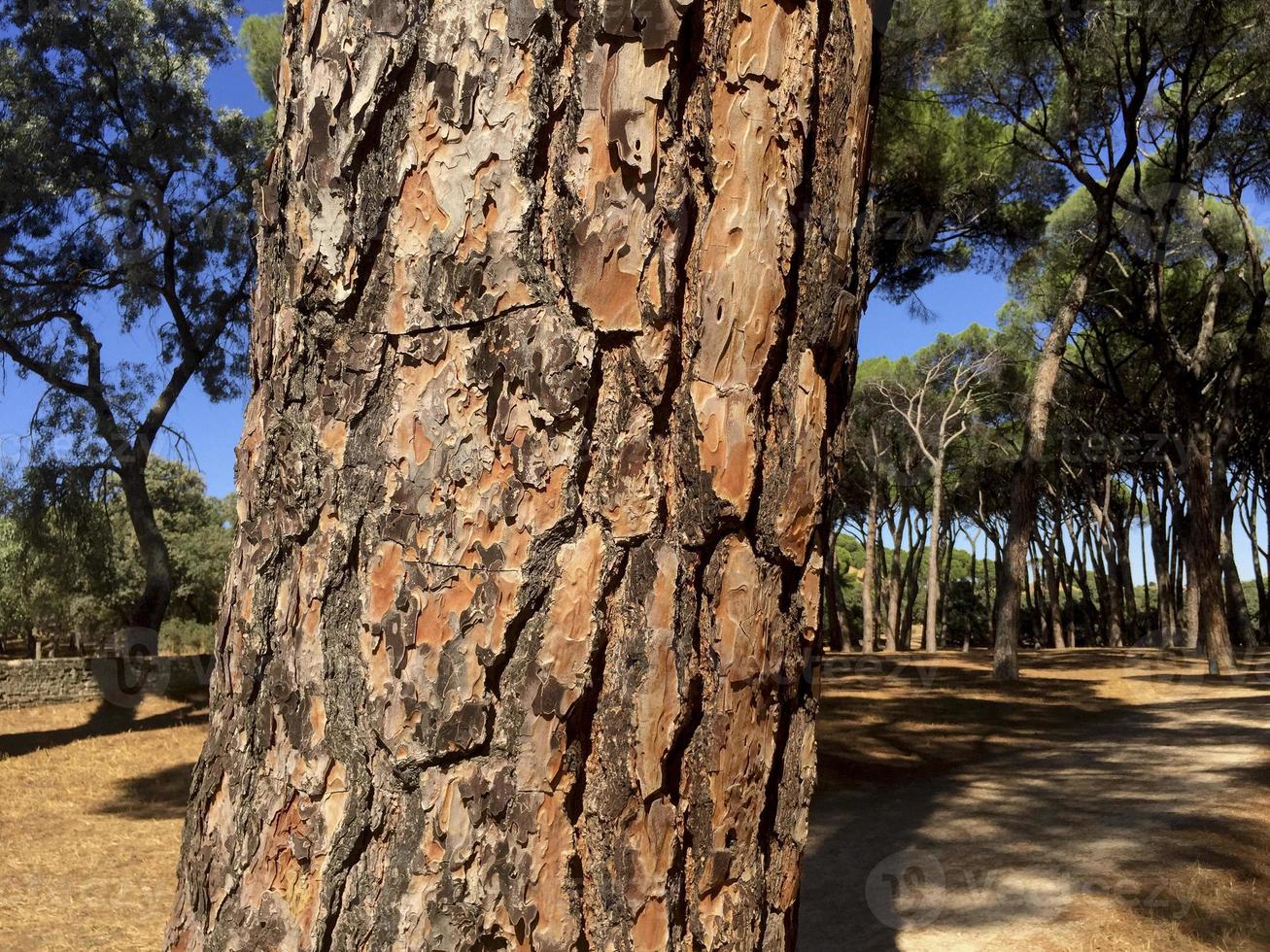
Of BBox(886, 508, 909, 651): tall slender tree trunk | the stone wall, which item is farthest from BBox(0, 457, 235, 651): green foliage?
BBox(886, 508, 909, 651): tall slender tree trunk

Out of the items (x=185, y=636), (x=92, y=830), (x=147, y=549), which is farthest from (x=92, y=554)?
(x=185, y=636)

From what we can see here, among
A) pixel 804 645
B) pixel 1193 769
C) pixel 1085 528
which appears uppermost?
pixel 1085 528

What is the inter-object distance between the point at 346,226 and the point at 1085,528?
2720 cm

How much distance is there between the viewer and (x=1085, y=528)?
25375mm

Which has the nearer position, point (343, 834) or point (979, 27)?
point (343, 834)

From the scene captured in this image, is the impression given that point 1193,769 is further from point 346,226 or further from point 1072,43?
point 1072,43

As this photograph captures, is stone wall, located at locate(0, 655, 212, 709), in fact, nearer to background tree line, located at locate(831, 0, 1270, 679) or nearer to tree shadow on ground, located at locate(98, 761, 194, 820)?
tree shadow on ground, located at locate(98, 761, 194, 820)

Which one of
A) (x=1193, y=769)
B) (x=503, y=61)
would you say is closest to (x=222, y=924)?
(x=503, y=61)

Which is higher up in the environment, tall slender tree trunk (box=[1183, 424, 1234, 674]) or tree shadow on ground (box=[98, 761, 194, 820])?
tall slender tree trunk (box=[1183, 424, 1234, 674])

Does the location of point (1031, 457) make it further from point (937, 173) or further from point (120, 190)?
point (120, 190)

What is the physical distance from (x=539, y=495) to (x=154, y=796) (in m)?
7.34

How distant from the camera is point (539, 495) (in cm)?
104

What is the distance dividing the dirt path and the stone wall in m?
8.81

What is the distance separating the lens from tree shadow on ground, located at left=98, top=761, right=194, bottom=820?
656 cm
